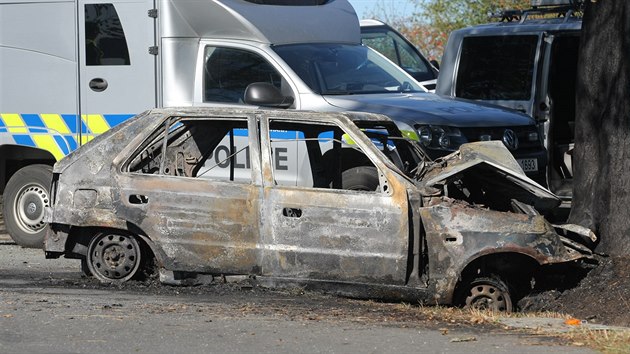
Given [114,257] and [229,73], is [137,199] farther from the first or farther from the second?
[229,73]

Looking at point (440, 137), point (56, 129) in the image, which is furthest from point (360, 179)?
point (56, 129)

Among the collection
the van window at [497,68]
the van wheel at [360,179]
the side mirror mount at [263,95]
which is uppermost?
the van window at [497,68]

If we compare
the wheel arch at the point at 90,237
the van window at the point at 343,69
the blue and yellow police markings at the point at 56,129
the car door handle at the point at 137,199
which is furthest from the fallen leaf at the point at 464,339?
the blue and yellow police markings at the point at 56,129

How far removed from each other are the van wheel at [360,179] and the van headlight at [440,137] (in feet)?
3.16

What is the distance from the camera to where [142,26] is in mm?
11492

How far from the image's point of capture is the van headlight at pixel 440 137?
10633 mm

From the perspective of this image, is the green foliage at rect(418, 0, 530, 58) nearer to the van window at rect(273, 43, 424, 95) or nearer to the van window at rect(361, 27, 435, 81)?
the van window at rect(361, 27, 435, 81)

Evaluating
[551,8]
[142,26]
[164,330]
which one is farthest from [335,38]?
[164,330]

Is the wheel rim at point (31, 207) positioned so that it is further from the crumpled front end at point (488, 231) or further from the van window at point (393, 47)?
the van window at point (393, 47)

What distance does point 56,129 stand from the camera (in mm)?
11617

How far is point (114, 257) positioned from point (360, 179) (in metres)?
2.26

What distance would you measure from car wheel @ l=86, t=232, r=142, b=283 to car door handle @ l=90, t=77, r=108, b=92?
10.7 ft

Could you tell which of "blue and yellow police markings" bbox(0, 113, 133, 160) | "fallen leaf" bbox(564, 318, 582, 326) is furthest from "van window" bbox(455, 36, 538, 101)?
"fallen leaf" bbox(564, 318, 582, 326)

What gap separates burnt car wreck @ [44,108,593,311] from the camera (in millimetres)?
7793
